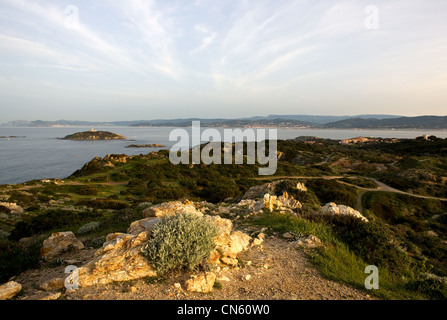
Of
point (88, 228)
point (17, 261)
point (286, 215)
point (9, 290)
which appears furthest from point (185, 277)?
point (88, 228)

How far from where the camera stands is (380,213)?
25.9 meters

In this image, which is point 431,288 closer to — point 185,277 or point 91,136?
point 185,277

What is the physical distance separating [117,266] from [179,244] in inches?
52.7

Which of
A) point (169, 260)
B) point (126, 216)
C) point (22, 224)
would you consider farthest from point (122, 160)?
point (169, 260)

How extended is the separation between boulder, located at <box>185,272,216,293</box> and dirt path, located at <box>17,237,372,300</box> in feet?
0.30

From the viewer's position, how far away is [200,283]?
4375 mm

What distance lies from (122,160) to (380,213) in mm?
46174

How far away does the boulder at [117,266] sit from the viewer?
460cm

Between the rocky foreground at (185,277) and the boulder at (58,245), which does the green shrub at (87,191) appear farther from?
the rocky foreground at (185,277)

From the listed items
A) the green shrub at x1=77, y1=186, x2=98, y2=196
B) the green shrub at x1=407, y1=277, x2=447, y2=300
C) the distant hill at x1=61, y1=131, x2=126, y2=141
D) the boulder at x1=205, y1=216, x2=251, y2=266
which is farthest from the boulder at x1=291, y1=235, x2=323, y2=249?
the distant hill at x1=61, y1=131, x2=126, y2=141

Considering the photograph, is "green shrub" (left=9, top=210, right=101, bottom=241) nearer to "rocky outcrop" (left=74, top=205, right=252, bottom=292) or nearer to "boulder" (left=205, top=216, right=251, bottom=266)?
"rocky outcrop" (left=74, top=205, right=252, bottom=292)

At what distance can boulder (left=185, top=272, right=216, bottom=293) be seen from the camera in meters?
4.32

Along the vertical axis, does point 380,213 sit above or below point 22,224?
below
